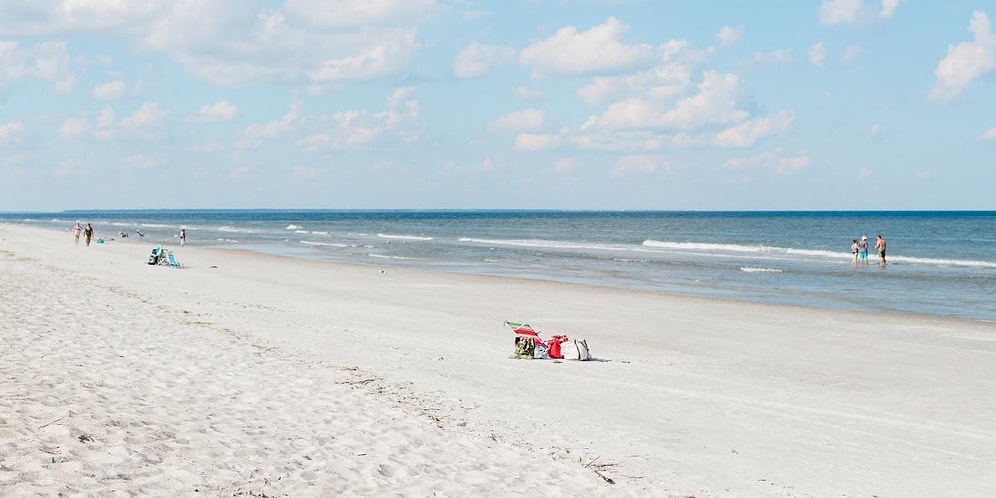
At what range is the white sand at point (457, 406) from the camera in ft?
23.5

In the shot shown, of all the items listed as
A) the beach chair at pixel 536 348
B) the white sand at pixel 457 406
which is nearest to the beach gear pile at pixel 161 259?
the white sand at pixel 457 406

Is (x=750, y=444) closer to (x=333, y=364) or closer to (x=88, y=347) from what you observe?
(x=333, y=364)

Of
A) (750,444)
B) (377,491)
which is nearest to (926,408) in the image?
(750,444)

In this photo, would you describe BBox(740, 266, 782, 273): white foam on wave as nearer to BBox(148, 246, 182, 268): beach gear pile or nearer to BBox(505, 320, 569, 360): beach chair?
BBox(148, 246, 182, 268): beach gear pile

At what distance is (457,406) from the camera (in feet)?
34.2

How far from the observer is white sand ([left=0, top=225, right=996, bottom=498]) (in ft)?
23.5


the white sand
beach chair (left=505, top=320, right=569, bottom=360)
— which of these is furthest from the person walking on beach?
beach chair (left=505, top=320, right=569, bottom=360)

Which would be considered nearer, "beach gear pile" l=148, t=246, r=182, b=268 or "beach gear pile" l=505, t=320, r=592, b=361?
"beach gear pile" l=505, t=320, r=592, b=361

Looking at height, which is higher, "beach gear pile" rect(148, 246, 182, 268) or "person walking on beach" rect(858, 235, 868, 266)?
"person walking on beach" rect(858, 235, 868, 266)

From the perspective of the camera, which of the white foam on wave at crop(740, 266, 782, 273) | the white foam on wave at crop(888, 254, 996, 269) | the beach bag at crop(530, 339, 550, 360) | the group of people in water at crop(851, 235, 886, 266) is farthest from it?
the white foam on wave at crop(888, 254, 996, 269)

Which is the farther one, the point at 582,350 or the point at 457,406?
the point at 582,350

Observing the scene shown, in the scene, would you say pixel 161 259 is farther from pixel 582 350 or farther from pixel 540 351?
pixel 582 350

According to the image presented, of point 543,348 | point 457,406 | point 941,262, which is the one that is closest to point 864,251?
point 941,262

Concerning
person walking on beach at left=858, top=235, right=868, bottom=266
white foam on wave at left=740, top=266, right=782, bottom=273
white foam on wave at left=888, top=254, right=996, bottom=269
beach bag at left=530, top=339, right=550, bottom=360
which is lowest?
white foam on wave at left=740, top=266, right=782, bottom=273
